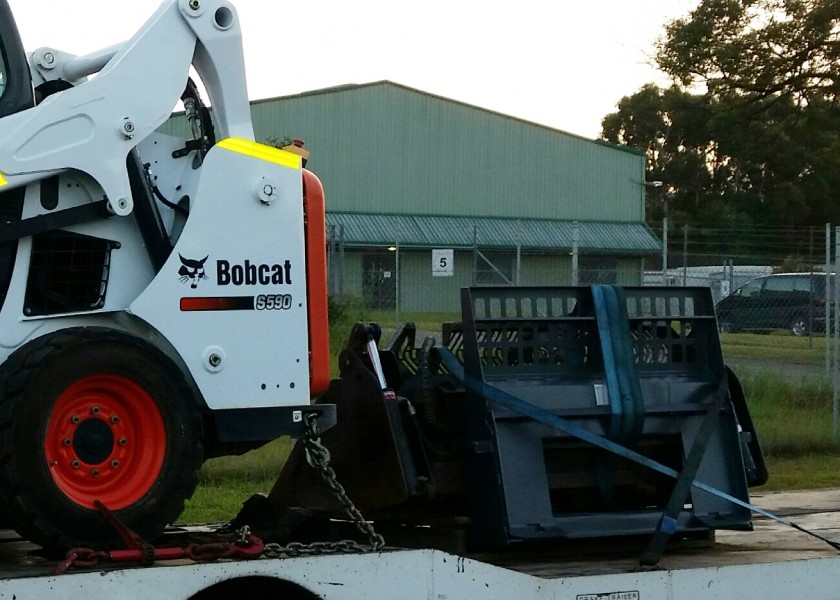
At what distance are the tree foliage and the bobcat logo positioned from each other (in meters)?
19.1

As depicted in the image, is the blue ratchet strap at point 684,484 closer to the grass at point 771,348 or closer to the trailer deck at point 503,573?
the trailer deck at point 503,573

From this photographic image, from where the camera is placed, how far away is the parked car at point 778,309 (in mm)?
15258

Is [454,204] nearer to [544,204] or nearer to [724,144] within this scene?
[544,204]

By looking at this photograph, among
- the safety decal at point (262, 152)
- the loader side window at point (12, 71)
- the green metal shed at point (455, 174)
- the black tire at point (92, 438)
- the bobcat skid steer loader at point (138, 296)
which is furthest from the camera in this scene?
the green metal shed at point (455, 174)

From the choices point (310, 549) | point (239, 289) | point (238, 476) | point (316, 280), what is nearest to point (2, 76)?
point (239, 289)

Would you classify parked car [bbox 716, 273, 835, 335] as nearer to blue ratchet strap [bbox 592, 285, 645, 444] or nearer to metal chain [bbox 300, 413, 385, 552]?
blue ratchet strap [bbox 592, 285, 645, 444]

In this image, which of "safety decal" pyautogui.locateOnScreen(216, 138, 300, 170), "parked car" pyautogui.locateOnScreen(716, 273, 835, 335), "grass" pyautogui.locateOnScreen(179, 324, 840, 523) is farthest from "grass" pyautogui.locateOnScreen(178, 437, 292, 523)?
"parked car" pyautogui.locateOnScreen(716, 273, 835, 335)

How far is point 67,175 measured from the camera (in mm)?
4809

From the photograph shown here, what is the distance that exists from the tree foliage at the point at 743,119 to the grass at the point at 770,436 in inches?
288

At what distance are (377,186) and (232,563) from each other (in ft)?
128

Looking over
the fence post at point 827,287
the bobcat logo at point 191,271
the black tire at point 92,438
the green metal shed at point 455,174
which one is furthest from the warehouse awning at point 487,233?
the black tire at point 92,438

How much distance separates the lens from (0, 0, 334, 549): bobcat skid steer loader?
14.9ft

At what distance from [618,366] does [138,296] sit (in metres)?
2.14

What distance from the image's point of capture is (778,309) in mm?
17578
